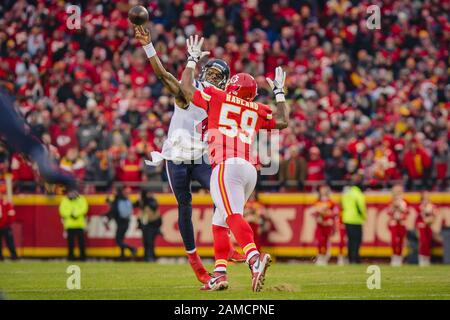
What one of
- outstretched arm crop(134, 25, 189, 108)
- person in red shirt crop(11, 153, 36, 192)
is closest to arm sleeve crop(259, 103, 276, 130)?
outstretched arm crop(134, 25, 189, 108)

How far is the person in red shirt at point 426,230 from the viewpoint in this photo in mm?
19078

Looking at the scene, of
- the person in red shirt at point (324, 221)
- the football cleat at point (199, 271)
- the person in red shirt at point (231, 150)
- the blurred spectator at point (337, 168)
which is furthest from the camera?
the blurred spectator at point (337, 168)

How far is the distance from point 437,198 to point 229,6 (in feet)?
27.0

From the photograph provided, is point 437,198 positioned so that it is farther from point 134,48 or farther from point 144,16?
point 144,16

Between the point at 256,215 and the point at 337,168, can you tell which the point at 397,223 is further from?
the point at 256,215

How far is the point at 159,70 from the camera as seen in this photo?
1056cm

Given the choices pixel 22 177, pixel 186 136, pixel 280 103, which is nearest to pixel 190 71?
pixel 280 103

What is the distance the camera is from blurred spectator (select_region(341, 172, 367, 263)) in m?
19.1

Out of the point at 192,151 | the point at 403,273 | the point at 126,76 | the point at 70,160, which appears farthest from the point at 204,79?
the point at 126,76

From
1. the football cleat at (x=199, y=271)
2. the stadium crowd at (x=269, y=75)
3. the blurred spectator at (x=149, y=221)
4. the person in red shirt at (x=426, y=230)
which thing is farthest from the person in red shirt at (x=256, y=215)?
the football cleat at (x=199, y=271)

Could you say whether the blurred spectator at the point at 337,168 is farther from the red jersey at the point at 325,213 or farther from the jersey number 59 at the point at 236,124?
the jersey number 59 at the point at 236,124

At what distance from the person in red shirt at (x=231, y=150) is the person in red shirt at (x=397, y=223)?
28.8 ft

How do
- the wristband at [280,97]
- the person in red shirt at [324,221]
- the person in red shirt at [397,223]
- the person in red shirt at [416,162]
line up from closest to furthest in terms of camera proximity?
the wristband at [280,97]
the person in red shirt at [397,223]
the person in red shirt at [324,221]
the person in red shirt at [416,162]

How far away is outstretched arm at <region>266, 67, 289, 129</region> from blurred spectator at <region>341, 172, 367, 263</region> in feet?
27.3
